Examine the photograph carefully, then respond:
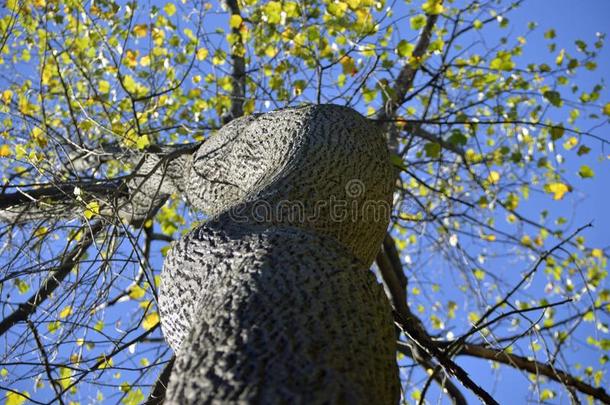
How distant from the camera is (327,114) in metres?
2.19

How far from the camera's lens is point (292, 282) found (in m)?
1.16

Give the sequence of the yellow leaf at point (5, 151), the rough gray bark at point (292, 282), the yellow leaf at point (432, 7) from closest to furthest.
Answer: the rough gray bark at point (292, 282) < the yellow leaf at point (5, 151) < the yellow leaf at point (432, 7)

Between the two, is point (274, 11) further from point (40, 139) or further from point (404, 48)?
point (40, 139)

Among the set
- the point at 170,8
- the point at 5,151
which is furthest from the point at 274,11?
the point at 5,151

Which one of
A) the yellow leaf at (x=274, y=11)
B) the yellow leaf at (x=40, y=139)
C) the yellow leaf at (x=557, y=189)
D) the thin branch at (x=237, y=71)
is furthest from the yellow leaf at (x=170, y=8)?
the yellow leaf at (x=557, y=189)

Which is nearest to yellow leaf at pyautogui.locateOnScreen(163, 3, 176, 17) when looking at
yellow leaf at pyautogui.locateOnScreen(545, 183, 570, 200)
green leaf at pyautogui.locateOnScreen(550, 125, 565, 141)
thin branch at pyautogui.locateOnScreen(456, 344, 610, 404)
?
green leaf at pyautogui.locateOnScreen(550, 125, 565, 141)

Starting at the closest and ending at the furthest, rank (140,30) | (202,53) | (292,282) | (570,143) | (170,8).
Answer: (292,282), (170,8), (202,53), (140,30), (570,143)

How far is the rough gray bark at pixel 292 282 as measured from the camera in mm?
969

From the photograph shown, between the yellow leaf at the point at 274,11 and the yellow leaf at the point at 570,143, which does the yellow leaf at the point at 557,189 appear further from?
the yellow leaf at the point at 274,11

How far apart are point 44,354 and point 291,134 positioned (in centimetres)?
123

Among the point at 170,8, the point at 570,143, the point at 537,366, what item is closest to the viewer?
the point at 537,366

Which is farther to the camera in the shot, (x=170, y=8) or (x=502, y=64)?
(x=170, y=8)

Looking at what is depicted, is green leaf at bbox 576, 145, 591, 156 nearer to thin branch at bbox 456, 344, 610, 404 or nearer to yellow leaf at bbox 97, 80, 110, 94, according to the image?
thin branch at bbox 456, 344, 610, 404

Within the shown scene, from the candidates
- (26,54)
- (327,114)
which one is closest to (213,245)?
(327,114)
